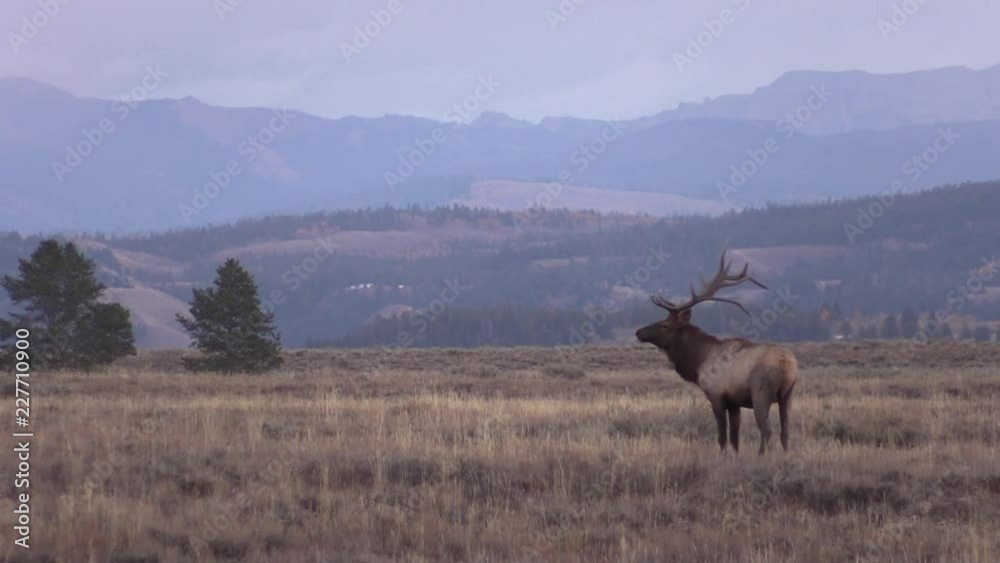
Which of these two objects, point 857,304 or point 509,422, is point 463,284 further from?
point 509,422

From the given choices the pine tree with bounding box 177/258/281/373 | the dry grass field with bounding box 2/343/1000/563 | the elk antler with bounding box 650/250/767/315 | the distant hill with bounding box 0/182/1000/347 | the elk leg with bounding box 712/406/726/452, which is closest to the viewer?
the dry grass field with bounding box 2/343/1000/563

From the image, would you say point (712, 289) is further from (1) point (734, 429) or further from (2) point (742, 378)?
(1) point (734, 429)

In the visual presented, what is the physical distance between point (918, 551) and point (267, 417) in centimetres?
989

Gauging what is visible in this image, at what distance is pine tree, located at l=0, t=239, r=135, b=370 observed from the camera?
28.9 m

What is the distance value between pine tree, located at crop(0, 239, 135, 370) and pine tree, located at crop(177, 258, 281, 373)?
6.43 feet

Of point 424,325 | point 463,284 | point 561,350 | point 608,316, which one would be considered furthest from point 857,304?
point 561,350

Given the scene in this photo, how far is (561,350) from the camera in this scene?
4475 centimetres

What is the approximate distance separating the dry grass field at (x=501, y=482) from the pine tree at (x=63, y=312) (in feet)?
34.1

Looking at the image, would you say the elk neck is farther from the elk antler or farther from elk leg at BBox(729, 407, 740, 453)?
elk leg at BBox(729, 407, 740, 453)

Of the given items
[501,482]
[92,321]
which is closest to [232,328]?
[92,321]

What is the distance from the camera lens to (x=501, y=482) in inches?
455

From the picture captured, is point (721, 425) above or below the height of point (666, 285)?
below

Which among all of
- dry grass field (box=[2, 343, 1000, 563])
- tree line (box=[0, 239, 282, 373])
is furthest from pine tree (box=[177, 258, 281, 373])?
dry grass field (box=[2, 343, 1000, 563])

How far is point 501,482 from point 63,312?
2118 cm
